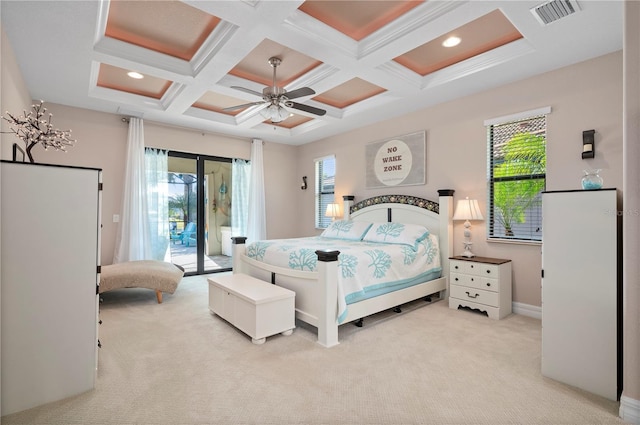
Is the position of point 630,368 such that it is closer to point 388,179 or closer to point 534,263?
point 534,263

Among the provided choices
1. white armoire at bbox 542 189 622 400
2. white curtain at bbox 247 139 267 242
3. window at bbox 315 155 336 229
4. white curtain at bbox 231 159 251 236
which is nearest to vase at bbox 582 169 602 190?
white armoire at bbox 542 189 622 400

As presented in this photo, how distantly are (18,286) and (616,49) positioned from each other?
16.3ft

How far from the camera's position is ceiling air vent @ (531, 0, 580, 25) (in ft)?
7.67

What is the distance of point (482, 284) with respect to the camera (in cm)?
355

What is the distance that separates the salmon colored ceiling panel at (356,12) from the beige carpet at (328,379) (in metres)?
2.81

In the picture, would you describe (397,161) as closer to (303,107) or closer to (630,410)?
(303,107)

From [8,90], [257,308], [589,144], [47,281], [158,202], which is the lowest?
[257,308]

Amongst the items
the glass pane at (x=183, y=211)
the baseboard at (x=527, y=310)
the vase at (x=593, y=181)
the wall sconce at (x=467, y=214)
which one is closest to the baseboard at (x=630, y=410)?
the vase at (x=593, y=181)

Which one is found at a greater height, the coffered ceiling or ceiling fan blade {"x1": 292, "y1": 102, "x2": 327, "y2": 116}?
the coffered ceiling

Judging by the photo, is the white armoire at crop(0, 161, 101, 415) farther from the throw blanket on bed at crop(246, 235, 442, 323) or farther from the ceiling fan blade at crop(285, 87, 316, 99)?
the ceiling fan blade at crop(285, 87, 316, 99)

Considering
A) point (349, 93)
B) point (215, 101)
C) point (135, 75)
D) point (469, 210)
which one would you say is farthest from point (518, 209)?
point (135, 75)

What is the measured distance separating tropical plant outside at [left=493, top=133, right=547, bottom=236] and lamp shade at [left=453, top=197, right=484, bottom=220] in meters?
0.24

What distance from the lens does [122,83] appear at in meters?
4.06

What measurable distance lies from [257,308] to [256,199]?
3765 mm
